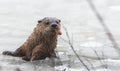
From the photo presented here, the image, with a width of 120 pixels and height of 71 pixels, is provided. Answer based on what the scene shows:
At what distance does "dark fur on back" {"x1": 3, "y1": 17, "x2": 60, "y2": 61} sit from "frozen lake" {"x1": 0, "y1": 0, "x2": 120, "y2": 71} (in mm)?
107

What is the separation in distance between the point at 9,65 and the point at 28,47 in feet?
1.21

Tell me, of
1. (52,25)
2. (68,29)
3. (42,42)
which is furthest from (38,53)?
(68,29)

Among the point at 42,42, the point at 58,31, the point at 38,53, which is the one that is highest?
the point at 58,31

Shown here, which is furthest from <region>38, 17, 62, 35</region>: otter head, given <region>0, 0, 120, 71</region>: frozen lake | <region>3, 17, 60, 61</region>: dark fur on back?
<region>0, 0, 120, 71</region>: frozen lake

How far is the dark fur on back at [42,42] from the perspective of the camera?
4.10 meters

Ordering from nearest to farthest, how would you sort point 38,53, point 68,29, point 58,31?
point 58,31 → point 38,53 → point 68,29

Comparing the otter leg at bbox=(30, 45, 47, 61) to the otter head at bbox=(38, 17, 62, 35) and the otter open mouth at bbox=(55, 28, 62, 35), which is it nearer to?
the otter head at bbox=(38, 17, 62, 35)

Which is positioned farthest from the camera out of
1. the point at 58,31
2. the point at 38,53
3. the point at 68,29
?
the point at 68,29

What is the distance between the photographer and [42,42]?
14.0ft

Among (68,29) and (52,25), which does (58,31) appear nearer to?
(52,25)

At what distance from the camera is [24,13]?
7516mm

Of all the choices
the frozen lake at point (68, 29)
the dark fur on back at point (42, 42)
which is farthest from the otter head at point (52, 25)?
the frozen lake at point (68, 29)

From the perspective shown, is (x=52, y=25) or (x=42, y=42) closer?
(x=52, y=25)

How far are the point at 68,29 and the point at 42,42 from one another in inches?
78.6
